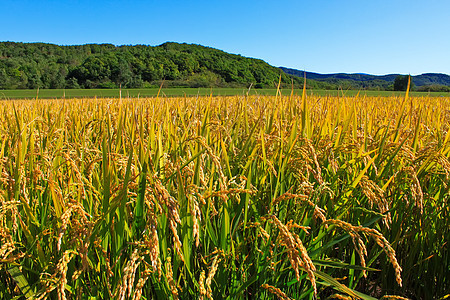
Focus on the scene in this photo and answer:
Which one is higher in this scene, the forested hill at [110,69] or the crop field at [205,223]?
the forested hill at [110,69]

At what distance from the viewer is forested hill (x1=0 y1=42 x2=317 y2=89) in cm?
5031

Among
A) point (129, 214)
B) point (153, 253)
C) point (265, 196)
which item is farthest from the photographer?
point (265, 196)

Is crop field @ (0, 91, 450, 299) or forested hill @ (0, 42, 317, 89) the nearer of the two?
crop field @ (0, 91, 450, 299)

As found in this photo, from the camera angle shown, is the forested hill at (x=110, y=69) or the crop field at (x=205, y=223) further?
the forested hill at (x=110, y=69)

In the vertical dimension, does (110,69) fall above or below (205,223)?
above

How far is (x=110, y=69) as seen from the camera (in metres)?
56.0

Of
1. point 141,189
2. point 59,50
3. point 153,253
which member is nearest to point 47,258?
point 141,189

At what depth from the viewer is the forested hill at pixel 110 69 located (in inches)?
1981

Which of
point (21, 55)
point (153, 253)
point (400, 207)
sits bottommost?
point (400, 207)

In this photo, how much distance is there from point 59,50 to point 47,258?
90.8m

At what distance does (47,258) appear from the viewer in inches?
38.2

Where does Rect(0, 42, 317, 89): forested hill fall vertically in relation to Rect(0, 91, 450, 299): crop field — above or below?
above

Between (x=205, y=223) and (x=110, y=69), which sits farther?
(x=110, y=69)

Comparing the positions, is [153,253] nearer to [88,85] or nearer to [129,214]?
[129,214]
